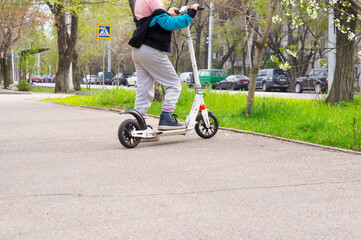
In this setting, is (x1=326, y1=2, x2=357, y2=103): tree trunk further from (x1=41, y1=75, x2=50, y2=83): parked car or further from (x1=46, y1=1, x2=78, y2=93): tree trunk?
(x1=41, y1=75, x2=50, y2=83): parked car

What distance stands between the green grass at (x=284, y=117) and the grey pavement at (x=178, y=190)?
0.55 meters

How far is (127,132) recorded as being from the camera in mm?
6332

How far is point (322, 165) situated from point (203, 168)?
125cm

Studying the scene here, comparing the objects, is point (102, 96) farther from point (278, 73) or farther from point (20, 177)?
point (278, 73)

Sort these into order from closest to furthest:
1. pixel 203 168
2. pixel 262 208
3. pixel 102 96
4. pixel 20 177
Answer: pixel 262 208
pixel 20 177
pixel 203 168
pixel 102 96

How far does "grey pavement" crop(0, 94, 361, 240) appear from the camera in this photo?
326cm

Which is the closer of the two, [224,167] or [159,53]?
[224,167]

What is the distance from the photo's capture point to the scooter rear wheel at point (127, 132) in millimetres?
6234

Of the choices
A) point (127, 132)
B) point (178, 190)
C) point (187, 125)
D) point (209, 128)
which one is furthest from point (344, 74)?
point (178, 190)

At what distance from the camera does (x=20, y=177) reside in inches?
190

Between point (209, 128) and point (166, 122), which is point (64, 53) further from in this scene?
point (166, 122)

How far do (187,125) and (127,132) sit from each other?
0.89m

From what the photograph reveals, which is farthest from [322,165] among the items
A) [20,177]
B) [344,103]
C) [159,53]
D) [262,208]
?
[344,103]

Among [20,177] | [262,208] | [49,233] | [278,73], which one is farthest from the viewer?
[278,73]
